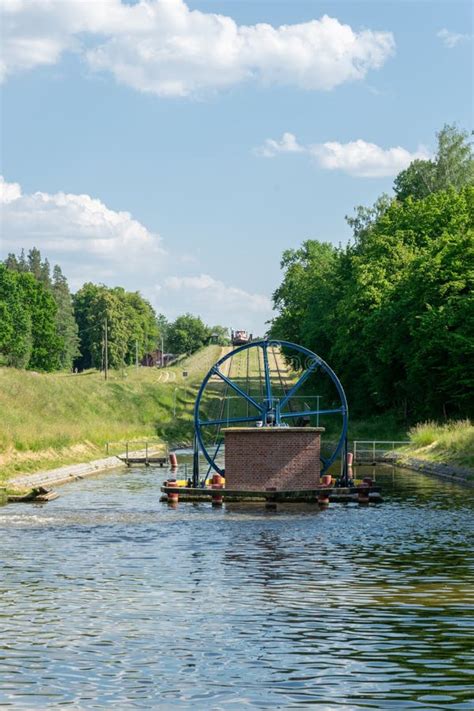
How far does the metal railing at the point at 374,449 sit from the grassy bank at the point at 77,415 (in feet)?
56.4

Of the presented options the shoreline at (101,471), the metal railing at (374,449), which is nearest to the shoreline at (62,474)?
the shoreline at (101,471)

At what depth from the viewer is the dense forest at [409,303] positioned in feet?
260

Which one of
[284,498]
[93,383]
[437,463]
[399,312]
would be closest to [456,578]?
[284,498]

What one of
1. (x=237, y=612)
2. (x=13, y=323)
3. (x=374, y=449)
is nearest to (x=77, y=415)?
(x=374, y=449)

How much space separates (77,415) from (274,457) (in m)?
53.5

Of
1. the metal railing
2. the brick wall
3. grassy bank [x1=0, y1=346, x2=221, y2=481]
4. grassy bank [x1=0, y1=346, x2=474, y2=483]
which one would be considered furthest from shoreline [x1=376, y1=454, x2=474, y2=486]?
grassy bank [x1=0, y1=346, x2=221, y2=481]

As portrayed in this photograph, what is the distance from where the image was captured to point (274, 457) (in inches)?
1809

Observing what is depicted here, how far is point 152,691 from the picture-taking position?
1597 cm

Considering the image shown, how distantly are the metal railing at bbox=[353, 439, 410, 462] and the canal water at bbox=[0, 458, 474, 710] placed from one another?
36070 mm

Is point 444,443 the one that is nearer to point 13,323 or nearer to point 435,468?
point 435,468

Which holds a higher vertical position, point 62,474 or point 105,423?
point 105,423

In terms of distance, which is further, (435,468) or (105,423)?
(105,423)

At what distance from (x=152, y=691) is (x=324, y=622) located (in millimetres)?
5742

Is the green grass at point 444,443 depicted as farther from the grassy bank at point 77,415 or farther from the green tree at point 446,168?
the green tree at point 446,168
